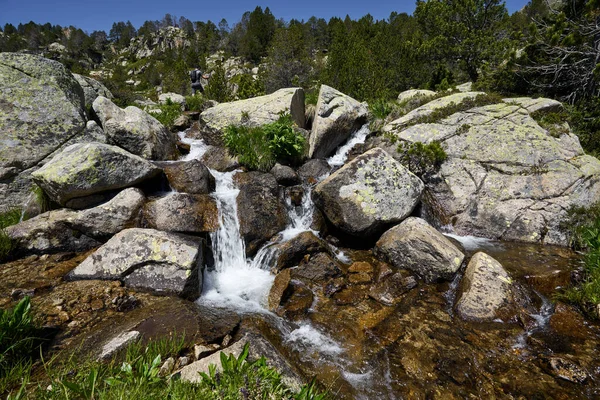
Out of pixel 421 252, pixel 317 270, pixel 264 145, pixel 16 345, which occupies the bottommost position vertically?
pixel 317 270

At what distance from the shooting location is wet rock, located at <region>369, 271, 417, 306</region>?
6426 millimetres

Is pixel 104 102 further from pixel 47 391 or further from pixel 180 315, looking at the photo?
pixel 47 391

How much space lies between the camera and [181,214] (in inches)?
306

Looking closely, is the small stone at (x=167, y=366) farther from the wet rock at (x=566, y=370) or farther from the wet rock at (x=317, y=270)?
the wet rock at (x=566, y=370)

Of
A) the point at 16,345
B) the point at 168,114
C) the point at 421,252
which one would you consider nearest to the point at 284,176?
the point at 421,252

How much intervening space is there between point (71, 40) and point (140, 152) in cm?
11983

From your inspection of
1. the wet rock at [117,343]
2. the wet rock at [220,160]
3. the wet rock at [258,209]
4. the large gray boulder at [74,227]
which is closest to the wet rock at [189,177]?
the wet rock at [258,209]

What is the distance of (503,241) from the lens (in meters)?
8.44

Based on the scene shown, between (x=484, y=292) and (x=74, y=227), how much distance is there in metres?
9.76

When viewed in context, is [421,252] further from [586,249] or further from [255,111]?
[255,111]

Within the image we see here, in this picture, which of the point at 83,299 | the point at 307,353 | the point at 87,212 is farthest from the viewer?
the point at 87,212

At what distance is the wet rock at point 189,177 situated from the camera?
357 inches

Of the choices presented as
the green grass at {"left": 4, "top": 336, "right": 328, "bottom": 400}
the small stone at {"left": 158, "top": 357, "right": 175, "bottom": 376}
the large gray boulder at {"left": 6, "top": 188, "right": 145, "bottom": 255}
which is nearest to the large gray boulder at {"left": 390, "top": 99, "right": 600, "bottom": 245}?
the green grass at {"left": 4, "top": 336, "right": 328, "bottom": 400}

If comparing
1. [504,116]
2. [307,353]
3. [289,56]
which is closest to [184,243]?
[307,353]
